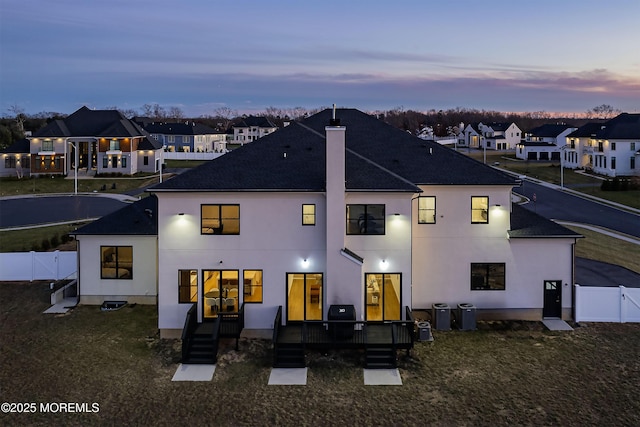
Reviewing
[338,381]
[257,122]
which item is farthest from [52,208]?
[257,122]

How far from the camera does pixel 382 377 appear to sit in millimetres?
16219

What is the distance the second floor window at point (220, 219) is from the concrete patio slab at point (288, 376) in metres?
5.82

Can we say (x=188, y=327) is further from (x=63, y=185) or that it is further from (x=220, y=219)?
(x=63, y=185)

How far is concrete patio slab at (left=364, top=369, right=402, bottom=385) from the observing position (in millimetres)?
15859

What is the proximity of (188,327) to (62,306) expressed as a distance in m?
8.84

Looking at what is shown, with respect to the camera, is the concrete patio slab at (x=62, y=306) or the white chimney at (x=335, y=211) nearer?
the white chimney at (x=335, y=211)

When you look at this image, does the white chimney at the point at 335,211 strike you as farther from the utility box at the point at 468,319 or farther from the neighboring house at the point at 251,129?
the neighboring house at the point at 251,129

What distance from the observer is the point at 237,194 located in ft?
64.1

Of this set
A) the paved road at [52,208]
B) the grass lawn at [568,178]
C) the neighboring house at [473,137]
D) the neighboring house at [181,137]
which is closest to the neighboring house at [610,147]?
the grass lawn at [568,178]

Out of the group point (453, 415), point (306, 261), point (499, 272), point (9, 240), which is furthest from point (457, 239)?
point (9, 240)

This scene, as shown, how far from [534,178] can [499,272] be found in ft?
176

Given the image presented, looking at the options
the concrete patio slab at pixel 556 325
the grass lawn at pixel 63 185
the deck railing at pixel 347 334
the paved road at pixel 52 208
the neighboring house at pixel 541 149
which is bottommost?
the concrete patio slab at pixel 556 325

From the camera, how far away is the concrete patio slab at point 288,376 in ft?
52.1

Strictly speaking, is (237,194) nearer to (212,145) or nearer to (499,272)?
(499,272)
